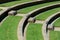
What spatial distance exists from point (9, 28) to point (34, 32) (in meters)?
5.03

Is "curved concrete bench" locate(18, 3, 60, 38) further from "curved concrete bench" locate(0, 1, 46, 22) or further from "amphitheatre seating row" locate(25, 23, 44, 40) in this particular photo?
"curved concrete bench" locate(0, 1, 46, 22)

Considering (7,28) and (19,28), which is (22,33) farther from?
(7,28)

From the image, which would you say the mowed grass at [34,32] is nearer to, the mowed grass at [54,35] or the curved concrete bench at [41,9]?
the mowed grass at [54,35]

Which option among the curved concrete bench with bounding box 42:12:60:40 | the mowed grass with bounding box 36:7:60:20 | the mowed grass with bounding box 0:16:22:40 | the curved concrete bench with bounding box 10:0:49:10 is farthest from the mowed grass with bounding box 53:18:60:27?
the curved concrete bench with bounding box 10:0:49:10

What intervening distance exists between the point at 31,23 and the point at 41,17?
10.6ft

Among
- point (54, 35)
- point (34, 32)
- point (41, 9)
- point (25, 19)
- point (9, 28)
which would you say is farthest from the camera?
point (41, 9)

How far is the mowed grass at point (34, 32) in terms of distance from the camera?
1210 inches

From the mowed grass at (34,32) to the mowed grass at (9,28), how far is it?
2631mm

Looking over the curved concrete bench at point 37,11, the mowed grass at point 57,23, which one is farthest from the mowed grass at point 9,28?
the mowed grass at point 57,23

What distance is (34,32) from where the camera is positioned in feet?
105

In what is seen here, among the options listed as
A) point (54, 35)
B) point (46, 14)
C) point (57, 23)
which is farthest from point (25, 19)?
point (54, 35)

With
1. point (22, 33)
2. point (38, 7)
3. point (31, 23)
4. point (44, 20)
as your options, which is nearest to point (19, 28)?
point (22, 33)

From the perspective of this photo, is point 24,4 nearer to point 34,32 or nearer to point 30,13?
point 30,13

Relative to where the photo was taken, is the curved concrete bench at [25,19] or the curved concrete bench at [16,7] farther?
the curved concrete bench at [16,7]
